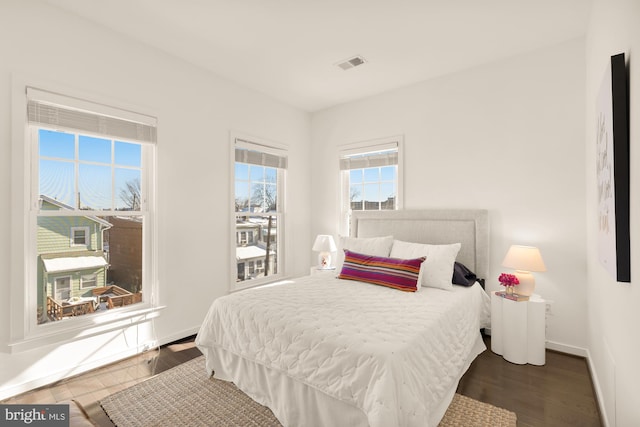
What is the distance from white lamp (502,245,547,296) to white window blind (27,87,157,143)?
11.4 feet

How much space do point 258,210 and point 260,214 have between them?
0.06 meters

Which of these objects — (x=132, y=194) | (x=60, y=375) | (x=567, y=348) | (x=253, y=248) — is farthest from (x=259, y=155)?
(x=567, y=348)

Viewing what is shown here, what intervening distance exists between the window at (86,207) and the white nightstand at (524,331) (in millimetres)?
3301

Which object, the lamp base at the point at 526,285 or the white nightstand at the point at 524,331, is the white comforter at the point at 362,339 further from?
the lamp base at the point at 526,285

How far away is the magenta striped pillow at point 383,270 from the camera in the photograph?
2691mm

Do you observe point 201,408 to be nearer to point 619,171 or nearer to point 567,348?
point 619,171

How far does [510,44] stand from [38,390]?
482cm

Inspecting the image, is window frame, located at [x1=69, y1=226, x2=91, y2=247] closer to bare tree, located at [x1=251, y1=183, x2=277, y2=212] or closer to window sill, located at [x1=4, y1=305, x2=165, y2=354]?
window sill, located at [x1=4, y1=305, x2=165, y2=354]

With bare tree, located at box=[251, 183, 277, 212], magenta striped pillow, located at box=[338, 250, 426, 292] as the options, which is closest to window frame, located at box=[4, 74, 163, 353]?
bare tree, located at box=[251, 183, 277, 212]

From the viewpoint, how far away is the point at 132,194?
2.93 metres

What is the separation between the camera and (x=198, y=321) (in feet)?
11.1

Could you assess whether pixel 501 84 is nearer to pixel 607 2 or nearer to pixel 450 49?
pixel 450 49

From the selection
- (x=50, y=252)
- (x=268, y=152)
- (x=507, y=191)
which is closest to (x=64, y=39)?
(x=50, y=252)

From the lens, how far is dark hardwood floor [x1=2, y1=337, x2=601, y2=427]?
6.61 ft
